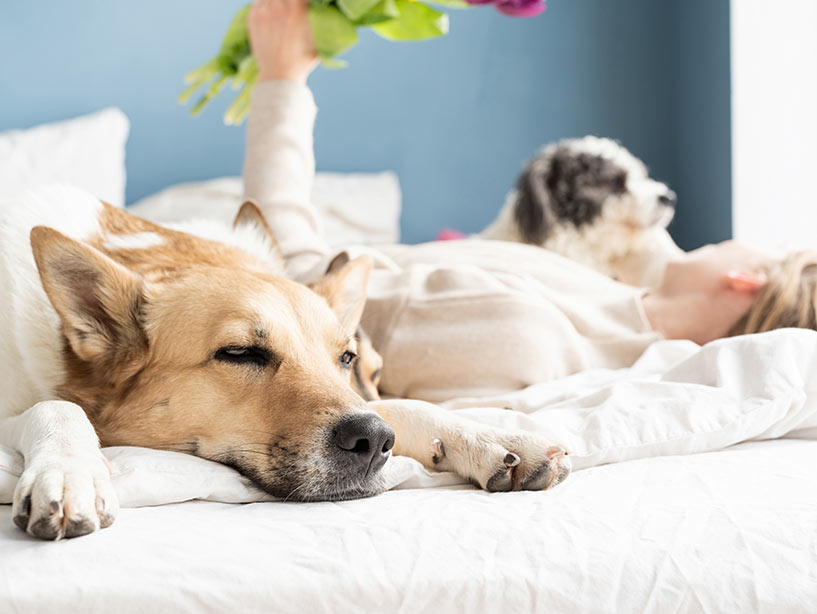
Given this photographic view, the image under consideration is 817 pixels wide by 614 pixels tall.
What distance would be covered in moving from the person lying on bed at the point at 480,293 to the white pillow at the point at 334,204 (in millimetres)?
1267

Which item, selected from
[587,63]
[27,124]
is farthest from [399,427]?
[587,63]

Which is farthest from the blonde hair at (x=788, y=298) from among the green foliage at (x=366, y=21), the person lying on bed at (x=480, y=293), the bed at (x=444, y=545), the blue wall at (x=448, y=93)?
the blue wall at (x=448, y=93)

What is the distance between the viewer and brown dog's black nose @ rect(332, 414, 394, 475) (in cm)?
102

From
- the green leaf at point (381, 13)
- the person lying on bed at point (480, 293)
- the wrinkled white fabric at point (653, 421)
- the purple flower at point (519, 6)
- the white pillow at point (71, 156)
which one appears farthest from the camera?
the white pillow at point (71, 156)

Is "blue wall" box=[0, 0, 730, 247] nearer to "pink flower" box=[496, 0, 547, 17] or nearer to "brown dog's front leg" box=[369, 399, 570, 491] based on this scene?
"pink flower" box=[496, 0, 547, 17]

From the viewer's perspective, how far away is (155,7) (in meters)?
3.91

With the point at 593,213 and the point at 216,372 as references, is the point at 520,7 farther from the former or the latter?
the point at 593,213

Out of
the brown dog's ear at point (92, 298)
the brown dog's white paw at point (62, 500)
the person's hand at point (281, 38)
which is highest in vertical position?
the person's hand at point (281, 38)

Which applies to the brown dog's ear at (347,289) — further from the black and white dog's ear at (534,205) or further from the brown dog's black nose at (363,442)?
the black and white dog's ear at (534,205)

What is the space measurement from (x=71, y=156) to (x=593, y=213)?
2.24 metres

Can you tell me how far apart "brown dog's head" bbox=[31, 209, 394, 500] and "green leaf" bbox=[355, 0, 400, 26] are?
3.25 feet

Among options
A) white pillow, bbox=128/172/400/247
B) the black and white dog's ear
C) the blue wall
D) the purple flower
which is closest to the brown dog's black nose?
the purple flower

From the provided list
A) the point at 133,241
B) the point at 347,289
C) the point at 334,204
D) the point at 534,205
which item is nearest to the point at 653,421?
the point at 347,289

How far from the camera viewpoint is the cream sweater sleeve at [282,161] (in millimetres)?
2020
